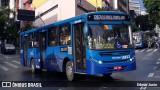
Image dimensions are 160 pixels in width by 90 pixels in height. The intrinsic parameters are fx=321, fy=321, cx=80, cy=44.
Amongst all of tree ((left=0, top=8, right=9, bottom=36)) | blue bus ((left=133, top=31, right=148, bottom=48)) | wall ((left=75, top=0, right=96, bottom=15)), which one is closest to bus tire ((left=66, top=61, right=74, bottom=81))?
blue bus ((left=133, top=31, right=148, bottom=48))

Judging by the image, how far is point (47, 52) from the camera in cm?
1636

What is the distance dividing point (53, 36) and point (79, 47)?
9.80 feet

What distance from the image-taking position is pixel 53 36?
15398mm

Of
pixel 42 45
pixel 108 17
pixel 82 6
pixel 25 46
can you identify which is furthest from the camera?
pixel 82 6

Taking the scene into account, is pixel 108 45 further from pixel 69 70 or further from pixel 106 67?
pixel 69 70

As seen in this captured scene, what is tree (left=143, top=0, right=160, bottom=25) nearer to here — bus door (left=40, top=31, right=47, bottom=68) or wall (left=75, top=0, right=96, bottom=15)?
wall (left=75, top=0, right=96, bottom=15)

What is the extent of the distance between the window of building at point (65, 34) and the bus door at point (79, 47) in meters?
0.52

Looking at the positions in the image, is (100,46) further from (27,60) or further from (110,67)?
(27,60)

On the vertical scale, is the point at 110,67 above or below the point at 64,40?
below

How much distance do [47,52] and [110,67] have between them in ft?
17.3

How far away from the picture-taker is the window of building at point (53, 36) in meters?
15.0

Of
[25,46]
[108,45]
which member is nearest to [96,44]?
[108,45]

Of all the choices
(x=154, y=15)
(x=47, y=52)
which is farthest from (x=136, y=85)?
(x=154, y=15)

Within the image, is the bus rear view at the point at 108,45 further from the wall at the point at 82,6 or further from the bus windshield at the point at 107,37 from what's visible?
the wall at the point at 82,6
